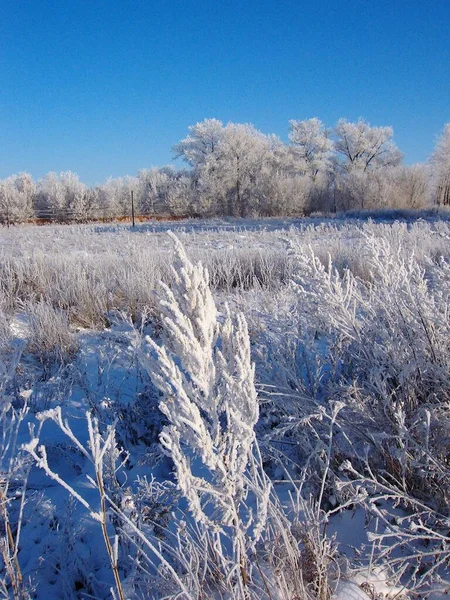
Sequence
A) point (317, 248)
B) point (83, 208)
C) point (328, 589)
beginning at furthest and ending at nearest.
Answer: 1. point (83, 208)
2. point (317, 248)
3. point (328, 589)

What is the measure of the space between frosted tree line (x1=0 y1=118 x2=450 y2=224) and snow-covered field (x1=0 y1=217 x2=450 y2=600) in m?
27.7

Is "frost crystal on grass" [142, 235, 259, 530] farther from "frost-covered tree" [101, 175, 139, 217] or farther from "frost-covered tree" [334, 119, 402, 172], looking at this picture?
"frost-covered tree" [334, 119, 402, 172]

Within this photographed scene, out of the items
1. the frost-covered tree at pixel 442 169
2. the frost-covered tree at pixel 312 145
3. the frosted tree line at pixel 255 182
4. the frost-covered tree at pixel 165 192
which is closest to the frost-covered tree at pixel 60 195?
the frosted tree line at pixel 255 182

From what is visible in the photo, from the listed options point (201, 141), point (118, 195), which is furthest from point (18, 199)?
point (201, 141)

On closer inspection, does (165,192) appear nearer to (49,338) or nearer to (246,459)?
(49,338)

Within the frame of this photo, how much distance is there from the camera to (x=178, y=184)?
117ft

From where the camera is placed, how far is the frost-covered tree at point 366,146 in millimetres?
39125

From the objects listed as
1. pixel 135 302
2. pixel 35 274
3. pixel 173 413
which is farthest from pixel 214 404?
pixel 35 274

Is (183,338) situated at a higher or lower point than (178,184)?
lower

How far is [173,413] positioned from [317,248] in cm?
681

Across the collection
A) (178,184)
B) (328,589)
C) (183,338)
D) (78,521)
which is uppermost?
(178,184)

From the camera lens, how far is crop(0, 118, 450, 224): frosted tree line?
28.9 meters

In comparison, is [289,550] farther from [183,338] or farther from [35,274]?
[35,274]

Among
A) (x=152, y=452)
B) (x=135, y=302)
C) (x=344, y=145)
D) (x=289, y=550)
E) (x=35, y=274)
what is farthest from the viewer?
(x=344, y=145)
